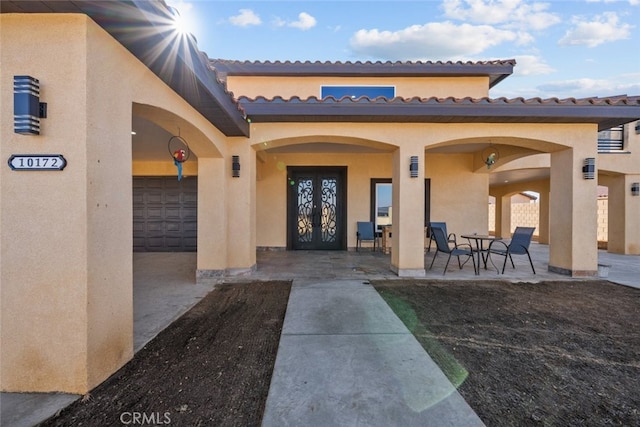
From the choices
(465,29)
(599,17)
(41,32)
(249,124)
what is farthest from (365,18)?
(41,32)

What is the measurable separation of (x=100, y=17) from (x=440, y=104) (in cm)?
456

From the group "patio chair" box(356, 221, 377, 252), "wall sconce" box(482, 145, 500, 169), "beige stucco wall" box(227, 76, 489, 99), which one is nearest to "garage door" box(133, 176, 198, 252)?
"beige stucco wall" box(227, 76, 489, 99)

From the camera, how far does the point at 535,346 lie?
8.71 feet

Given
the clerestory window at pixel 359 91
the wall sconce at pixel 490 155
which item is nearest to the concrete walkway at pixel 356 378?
the wall sconce at pixel 490 155

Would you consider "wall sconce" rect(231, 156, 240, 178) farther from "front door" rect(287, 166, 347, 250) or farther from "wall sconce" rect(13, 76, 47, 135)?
"wall sconce" rect(13, 76, 47, 135)

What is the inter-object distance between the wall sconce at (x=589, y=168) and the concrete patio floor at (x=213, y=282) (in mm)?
1951

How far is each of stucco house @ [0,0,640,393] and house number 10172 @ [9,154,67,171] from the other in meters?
0.01

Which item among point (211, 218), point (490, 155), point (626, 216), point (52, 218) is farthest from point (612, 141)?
point (52, 218)

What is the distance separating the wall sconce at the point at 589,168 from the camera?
4988mm

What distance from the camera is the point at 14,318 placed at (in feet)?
6.38

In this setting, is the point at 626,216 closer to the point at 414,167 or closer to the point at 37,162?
the point at 414,167

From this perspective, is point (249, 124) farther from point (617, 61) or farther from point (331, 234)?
point (617, 61)

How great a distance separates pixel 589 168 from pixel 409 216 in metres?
3.41

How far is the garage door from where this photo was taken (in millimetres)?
8391
